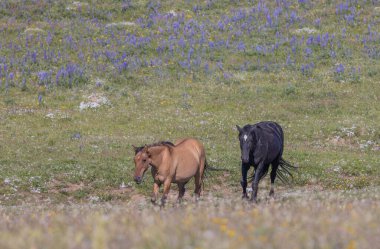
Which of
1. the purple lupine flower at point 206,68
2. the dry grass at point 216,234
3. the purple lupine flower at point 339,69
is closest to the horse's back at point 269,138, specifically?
the dry grass at point 216,234

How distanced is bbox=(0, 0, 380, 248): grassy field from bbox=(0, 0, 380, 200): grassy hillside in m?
0.10

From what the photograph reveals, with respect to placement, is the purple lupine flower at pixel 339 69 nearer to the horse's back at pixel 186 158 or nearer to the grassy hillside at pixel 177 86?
the grassy hillside at pixel 177 86

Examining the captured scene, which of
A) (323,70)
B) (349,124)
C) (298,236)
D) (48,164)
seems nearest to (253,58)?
(323,70)

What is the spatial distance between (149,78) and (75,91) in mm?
5057

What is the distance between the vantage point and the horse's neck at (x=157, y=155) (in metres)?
15.4

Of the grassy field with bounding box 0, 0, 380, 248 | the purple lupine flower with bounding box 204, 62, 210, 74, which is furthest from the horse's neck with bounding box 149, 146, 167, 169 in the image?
the purple lupine flower with bounding box 204, 62, 210, 74

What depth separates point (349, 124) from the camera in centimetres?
3084

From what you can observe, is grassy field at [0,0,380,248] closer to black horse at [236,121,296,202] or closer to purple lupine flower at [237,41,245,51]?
purple lupine flower at [237,41,245,51]

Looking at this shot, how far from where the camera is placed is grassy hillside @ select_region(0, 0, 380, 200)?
24.4 meters

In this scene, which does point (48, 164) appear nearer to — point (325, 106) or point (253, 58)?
point (325, 106)

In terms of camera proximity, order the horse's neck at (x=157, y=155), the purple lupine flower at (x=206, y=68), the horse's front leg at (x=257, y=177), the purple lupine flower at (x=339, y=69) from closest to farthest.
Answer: the horse's neck at (x=157, y=155) < the horse's front leg at (x=257, y=177) < the purple lupine flower at (x=339, y=69) < the purple lupine flower at (x=206, y=68)

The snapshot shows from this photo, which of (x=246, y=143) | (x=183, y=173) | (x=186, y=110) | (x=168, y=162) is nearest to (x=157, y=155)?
(x=168, y=162)

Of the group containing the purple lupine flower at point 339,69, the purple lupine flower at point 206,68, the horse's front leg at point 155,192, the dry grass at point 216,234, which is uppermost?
the dry grass at point 216,234

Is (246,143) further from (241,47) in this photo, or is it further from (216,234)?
(241,47)
